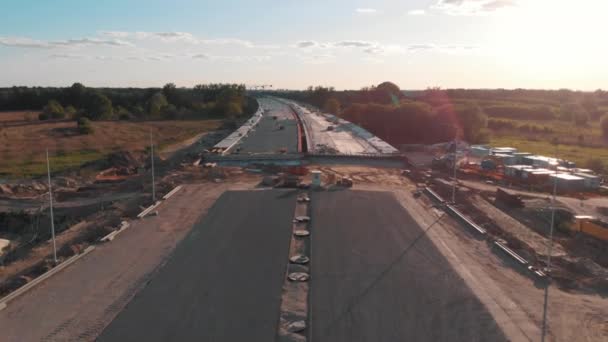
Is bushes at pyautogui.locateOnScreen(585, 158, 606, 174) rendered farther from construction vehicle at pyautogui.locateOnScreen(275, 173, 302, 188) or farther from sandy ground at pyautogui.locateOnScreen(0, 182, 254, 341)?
sandy ground at pyautogui.locateOnScreen(0, 182, 254, 341)

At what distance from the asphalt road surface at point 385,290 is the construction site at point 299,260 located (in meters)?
0.05

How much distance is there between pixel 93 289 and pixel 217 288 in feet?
10.9

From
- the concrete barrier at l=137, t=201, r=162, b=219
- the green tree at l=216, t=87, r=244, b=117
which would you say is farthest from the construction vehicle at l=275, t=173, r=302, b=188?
the green tree at l=216, t=87, r=244, b=117

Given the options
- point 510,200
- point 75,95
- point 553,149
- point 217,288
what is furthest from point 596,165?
point 75,95

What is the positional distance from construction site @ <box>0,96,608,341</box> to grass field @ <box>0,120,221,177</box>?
8.98 metres

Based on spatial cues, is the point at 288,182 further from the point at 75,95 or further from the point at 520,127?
the point at 75,95

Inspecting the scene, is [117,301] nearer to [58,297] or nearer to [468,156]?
[58,297]

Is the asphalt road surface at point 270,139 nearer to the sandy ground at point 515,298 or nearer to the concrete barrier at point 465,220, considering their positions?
the concrete barrier at point 465,220

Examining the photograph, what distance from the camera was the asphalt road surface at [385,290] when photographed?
1071 centimetres

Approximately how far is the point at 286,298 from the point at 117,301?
4215 millimetres

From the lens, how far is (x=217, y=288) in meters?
12.7

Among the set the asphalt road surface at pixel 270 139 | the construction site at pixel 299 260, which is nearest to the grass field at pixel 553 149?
the construction site at pixel 299 260

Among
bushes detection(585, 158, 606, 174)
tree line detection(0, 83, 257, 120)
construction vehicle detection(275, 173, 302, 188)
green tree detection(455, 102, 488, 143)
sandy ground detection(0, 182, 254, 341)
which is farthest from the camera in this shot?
tree line detection(0, 83, 257, 120)

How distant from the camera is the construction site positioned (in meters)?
11.0
